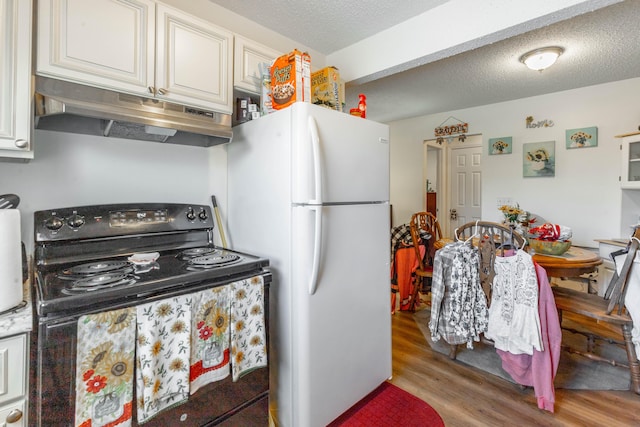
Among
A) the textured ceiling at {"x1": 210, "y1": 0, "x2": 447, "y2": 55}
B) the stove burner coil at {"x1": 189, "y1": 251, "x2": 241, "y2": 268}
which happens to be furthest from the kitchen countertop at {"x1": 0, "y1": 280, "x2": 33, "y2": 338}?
the textured ceiling at {"x1": 210, "y1": 0, "x2": 447, "y2": 55}

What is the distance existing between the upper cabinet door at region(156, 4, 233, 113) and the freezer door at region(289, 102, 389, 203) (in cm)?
48

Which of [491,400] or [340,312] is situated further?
[491,400]

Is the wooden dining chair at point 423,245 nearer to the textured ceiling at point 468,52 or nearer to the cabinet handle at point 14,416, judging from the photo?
the textured ceiling at point 468,52

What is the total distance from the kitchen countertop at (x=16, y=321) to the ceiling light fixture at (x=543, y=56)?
3.59 meters

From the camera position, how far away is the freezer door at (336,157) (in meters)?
1.44

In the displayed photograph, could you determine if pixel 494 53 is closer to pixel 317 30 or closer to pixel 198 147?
pixel 317 30

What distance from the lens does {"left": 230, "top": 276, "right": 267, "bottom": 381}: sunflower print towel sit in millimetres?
1287

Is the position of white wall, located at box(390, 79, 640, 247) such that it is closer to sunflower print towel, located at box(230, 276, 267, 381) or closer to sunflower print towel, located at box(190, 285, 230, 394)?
sunflower print towel, located at box(230, 276, 267, 381)

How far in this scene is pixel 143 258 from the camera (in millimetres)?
1344

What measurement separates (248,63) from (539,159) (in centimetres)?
385

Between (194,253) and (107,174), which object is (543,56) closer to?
(194,253)

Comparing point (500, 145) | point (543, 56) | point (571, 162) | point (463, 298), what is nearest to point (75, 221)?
point (463, 298)

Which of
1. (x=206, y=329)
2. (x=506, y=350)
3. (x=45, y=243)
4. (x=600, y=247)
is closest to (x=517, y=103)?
(x=600, y=247)

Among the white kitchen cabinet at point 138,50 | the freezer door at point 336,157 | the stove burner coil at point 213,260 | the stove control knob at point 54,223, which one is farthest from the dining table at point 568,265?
the stove control knob at point 54,223
